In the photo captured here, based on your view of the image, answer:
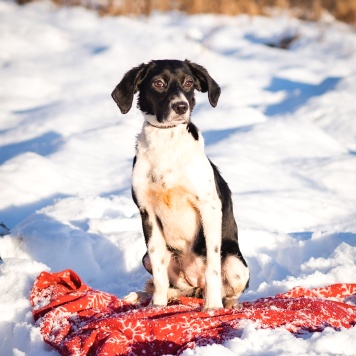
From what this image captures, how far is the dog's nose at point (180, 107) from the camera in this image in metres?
3.41

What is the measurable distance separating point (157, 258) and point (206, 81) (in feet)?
3.93

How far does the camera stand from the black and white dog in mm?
3531

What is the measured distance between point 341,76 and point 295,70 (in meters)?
1.01

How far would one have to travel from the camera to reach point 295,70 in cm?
1224

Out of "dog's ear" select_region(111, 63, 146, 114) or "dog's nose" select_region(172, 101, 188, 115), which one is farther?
"dog's ear" select_region(111, 63, 146, 114)

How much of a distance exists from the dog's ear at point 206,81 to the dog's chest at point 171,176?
31cm

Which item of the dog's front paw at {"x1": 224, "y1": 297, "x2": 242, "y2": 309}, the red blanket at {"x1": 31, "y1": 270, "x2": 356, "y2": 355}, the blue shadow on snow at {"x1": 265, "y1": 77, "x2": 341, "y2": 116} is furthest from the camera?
the blue shadow on snow at {"x1": 265, "y1": 77, "x2": 341, "y2": 116}

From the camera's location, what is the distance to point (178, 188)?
354 centimetres

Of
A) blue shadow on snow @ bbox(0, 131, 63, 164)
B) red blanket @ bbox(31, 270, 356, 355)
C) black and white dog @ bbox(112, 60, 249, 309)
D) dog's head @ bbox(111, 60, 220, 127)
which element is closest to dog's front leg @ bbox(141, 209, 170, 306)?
black and white dog @ bbox(112, 60, 249, 309)

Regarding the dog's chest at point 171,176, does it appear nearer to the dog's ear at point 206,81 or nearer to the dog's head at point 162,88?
the dog's head at point 162,88

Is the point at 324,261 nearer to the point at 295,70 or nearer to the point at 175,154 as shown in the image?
the point at 175,154

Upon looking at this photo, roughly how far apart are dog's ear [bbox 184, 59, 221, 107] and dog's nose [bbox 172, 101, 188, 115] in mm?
339

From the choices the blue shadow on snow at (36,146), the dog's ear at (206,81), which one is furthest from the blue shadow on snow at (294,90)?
the dog's ear at (206,81)

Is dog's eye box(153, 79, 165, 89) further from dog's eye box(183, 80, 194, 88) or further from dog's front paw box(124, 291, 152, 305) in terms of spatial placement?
dog's front paw box(124, 291, 152, 305)
